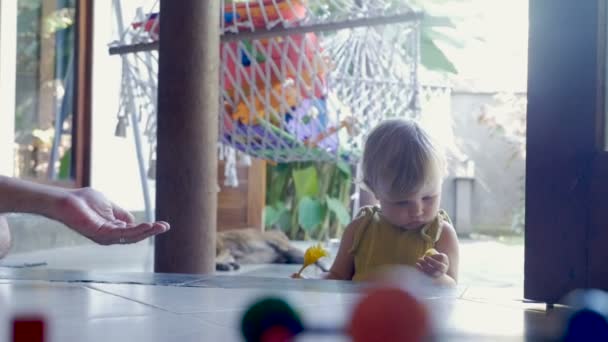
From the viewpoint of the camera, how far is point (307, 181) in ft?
14.1

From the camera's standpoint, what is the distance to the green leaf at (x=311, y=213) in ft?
13.7

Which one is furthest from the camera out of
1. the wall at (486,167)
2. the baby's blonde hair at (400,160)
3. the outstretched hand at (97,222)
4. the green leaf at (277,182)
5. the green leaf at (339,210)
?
the wall at (486,167)

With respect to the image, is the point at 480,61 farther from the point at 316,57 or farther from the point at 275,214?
the point at 316,57

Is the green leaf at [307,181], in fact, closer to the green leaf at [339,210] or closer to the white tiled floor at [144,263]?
the green leaf at [339,210]

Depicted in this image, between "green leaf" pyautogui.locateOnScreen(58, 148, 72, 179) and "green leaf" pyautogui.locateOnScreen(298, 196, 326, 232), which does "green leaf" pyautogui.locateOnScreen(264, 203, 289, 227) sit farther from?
"green leaf" pyautogui.locateOnScreen(58, 148, 72, 179)

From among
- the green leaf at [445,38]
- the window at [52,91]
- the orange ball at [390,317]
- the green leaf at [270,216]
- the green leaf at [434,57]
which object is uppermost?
the green leaf at [445,38]

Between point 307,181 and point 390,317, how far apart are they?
12.8ft

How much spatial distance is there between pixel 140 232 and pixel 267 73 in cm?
179

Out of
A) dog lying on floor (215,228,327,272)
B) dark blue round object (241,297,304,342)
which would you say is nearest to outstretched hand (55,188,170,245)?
dark blue round object (241,297,304,342)

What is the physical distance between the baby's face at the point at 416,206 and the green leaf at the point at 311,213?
2674 mm

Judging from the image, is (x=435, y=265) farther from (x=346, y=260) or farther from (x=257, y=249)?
(x=257, y=249)

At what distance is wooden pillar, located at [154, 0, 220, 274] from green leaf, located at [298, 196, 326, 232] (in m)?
2.70

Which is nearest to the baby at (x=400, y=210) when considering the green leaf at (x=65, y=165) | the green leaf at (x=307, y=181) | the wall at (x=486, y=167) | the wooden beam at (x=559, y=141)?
the wooden beam at (x=559, y=141)

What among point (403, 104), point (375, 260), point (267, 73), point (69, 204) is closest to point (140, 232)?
point (69, 204)
